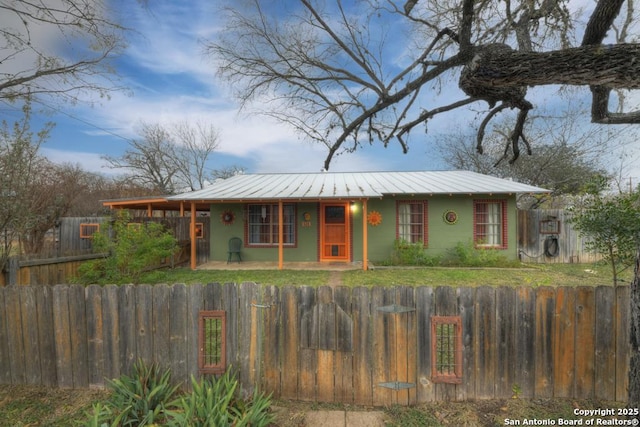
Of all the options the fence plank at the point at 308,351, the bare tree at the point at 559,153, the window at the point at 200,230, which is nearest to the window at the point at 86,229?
the window at the point at 200,230

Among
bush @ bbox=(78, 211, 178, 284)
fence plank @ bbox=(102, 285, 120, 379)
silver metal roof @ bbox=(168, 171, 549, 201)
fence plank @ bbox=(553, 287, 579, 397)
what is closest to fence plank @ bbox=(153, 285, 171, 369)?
fence plank @ bbox=(102, 285, 120, 379)

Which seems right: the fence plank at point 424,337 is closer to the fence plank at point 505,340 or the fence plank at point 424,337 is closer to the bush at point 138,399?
the fence plank at point 505,340

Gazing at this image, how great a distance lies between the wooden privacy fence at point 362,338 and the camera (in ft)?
8.65

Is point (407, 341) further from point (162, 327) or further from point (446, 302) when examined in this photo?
point (162, 327)

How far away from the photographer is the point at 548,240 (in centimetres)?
1058

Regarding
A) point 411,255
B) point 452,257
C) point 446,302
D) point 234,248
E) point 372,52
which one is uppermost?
point 372,52

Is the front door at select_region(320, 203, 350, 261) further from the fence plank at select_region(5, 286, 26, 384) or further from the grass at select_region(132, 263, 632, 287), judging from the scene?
the fence plank at select_region(5, 286, 26, 384)

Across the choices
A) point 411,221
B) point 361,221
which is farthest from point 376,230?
point 411,221

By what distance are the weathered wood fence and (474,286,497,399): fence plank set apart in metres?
10.1

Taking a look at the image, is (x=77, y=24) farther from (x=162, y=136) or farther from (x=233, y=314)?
(x=162, y=136)

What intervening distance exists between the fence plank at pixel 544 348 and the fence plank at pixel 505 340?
0.22 m

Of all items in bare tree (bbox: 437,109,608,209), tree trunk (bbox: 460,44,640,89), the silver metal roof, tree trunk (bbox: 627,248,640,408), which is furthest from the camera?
bare tree (bbox: 437,109,608,209)

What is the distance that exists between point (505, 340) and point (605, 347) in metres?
0.91

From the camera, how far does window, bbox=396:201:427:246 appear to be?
10.6 m
